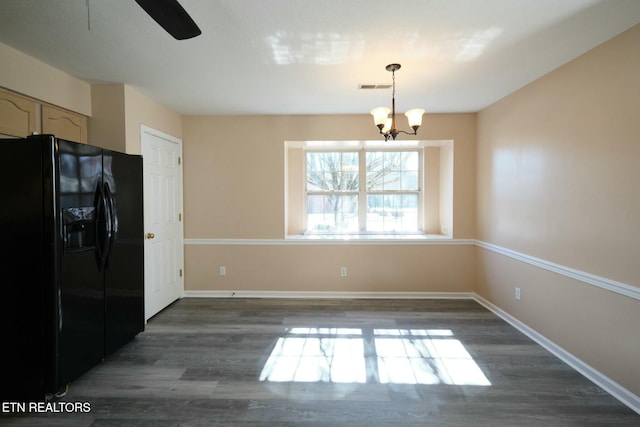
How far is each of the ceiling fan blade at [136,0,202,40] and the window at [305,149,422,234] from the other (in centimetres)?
311

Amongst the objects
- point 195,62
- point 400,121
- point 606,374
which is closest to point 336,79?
point 195,62

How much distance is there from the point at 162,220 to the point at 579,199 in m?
4.13

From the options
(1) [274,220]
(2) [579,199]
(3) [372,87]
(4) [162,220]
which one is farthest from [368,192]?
(4) [162,220]

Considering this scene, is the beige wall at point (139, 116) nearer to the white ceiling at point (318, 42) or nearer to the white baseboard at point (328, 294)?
the white ceiling at point (318, 42)

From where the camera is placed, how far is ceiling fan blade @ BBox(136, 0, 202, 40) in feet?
4.15

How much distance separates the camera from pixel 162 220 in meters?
3.57

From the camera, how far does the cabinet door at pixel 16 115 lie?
2189 mm

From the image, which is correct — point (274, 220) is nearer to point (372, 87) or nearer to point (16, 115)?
point (372, 87)

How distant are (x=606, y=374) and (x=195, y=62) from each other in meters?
3.91

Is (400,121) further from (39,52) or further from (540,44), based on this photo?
(39,52)

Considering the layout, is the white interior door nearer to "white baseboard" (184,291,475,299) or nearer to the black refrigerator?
"white baseboard" (184,291,475,299)

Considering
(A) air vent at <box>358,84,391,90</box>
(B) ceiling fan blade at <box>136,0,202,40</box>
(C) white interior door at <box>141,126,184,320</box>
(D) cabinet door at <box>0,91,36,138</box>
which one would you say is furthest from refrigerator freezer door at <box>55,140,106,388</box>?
(A) air vent at <box>358,84,391,90</box>

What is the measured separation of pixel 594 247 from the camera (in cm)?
221

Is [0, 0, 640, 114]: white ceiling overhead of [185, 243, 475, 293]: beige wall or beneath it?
overhead
